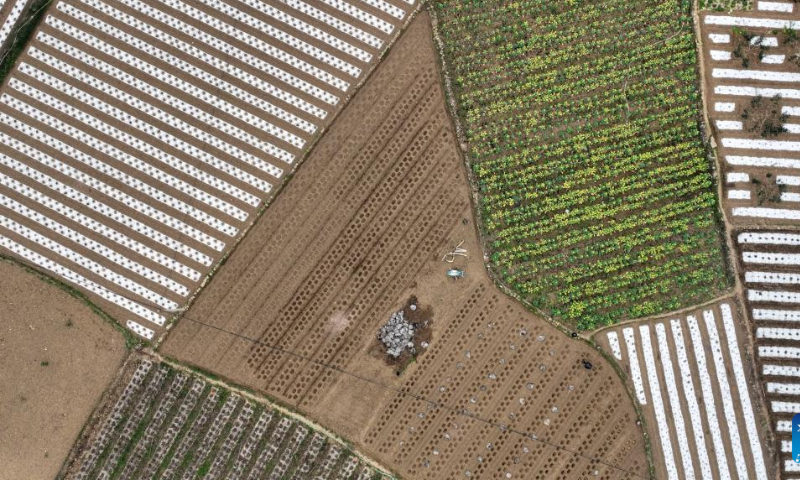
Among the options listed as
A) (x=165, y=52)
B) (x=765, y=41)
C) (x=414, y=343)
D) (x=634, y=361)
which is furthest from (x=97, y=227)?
(x=765, y=41)

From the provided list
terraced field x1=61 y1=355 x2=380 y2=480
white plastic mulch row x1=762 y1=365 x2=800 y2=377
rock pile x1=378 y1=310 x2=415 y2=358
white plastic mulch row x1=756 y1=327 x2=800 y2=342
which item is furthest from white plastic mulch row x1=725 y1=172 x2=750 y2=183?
terraced field x1=61 y1=355 x2=380 y2=480

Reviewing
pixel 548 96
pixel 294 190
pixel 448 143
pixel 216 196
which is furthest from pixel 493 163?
pixel 216 196

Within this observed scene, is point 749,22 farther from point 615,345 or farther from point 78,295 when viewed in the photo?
point 78,295

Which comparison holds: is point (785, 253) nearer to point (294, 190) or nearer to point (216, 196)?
point (294, 190)

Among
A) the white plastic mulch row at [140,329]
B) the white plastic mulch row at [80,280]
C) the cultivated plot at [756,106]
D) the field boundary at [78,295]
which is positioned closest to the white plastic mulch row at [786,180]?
the cultivated plot at [756,106]

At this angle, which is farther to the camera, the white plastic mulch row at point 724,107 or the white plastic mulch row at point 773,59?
the white plastic mulch row at point 773,59

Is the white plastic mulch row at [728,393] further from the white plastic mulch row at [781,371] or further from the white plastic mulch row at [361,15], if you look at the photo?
the white plastic mulch row at [361,15]
